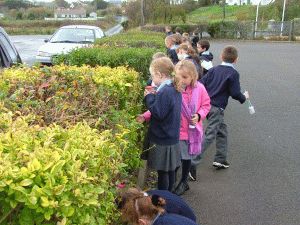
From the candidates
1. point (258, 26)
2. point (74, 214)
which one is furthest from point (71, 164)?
point (258, 26)

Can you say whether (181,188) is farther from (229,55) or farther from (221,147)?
(229,55)

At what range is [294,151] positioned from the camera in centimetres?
722

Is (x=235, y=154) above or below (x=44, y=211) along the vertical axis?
below

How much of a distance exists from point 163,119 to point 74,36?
A: 10722mm

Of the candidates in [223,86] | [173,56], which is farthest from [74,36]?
[223,86]

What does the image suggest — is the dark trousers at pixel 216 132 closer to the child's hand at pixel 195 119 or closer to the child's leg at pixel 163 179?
the child's hand at pixel 195 119

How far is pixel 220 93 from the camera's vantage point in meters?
6.28

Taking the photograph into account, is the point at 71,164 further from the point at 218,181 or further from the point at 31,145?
the point at 218,181

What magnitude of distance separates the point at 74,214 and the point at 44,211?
17 cm

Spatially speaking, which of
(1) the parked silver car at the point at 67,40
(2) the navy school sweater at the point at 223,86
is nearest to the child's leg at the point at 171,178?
(2) the navy school sweater at the point at 223,86

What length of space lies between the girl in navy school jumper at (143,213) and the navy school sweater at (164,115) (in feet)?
5.25

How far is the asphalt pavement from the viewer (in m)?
5.03

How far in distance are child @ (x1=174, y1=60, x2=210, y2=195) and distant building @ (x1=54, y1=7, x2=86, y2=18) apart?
81.2 m

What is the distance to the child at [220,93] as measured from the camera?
20.4 ft
